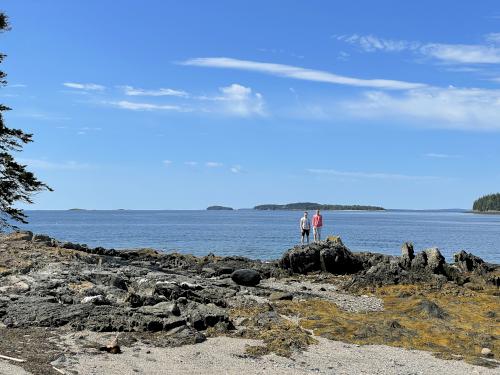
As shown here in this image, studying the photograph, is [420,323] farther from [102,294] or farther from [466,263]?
[466,263]

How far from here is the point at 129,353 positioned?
13.6 meters

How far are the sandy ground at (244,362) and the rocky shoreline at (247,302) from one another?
0.37 metres

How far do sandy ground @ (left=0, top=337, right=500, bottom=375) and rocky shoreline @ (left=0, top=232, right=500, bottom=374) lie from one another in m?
0.37

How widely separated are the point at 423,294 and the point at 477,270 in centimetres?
795

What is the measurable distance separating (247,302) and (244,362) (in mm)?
6953

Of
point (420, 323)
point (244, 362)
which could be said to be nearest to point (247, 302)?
point (420, 323)

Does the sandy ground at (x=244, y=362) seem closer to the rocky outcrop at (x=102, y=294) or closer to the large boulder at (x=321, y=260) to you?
the rocky outcrop at (x=102, y=294)

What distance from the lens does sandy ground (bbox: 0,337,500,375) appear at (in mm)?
12516

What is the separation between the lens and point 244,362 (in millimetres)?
13391

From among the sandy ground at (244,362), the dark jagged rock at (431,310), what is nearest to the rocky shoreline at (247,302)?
the dark jagged rock at (431,310)

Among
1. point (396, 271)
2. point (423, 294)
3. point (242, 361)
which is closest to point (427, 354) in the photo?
point (242, 361)

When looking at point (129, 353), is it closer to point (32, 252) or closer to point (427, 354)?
point (427, 354)

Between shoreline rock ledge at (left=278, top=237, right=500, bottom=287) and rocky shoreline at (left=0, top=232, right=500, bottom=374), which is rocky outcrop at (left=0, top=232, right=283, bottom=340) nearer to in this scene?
rocky shoreline at (left=0, top=232, right=500, bottom=374)

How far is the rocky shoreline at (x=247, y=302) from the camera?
1510 cm
